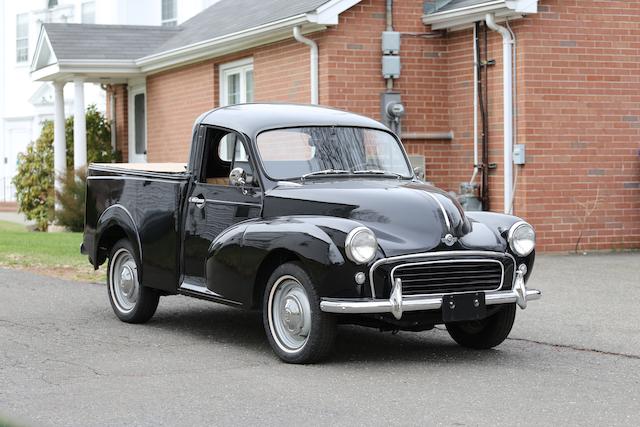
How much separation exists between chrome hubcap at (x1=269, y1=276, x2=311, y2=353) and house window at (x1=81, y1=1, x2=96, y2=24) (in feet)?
84.6

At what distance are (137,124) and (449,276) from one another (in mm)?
17092

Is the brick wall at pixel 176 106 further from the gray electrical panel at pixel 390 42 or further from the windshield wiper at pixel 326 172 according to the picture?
the windshield wiper at pixel 326 172

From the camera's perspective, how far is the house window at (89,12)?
32.7m

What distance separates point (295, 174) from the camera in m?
8.73

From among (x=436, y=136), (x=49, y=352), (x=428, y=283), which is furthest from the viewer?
(x=436, y=136)

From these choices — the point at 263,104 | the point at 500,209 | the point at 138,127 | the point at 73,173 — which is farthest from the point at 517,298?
the point at 138,127

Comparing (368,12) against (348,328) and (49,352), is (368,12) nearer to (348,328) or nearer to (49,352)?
(348,328)

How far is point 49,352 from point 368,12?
9802mm

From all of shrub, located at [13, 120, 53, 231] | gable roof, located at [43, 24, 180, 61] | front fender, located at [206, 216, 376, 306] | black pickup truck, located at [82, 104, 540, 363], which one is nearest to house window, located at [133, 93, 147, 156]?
gable roof, located at [43, 24, 180, 61]

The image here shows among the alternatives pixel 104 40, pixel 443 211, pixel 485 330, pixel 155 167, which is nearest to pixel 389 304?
pixel 443 211

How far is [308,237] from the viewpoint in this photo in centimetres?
770

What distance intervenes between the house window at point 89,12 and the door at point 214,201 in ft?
79.8

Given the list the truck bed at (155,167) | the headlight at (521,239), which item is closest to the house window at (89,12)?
the truck bed at (155,167)

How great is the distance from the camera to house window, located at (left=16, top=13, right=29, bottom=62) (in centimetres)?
3631
